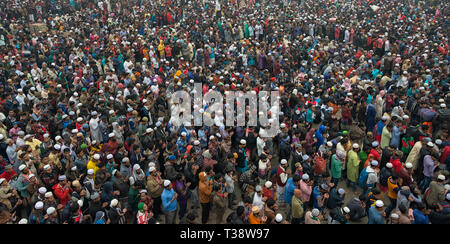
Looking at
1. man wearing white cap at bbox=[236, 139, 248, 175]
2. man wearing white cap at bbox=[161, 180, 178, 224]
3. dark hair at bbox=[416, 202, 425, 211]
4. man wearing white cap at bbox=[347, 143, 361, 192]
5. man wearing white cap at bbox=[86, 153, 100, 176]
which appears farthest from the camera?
man wearing white cap at bbox=[236, 139, 248, 175]

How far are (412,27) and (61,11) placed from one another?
25659 millimetres

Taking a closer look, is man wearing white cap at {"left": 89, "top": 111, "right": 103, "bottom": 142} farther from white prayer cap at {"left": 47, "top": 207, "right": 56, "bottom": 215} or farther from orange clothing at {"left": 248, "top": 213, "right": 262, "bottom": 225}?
orange clothing at {"left": 248, "top": 213, "right": 262, "bottom": 225}

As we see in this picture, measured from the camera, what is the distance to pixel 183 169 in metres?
7.96

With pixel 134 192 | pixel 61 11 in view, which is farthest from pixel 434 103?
pixel 61 11

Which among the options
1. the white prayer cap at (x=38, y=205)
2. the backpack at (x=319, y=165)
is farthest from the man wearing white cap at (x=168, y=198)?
the backpack at (x=319, y=165)

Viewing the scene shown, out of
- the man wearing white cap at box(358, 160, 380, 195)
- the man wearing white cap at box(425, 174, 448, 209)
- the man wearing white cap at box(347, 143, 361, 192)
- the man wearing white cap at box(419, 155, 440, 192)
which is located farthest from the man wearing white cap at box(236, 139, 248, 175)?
the man wearing white cap at box(419, 155, 440, 192)

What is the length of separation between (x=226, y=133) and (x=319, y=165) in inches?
102

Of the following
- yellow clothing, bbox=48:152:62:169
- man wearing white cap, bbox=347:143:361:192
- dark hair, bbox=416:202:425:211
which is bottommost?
man wearing white cap, bbox=347:143:361:192

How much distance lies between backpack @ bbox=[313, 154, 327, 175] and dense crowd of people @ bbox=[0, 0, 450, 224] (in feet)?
0.09

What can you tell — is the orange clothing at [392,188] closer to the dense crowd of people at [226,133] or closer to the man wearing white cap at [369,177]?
the dense crowd of people at [226,133]

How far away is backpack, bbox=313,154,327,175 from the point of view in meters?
7.59

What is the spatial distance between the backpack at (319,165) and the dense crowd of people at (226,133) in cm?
3

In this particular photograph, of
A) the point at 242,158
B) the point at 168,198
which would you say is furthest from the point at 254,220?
the point at 242,158
